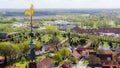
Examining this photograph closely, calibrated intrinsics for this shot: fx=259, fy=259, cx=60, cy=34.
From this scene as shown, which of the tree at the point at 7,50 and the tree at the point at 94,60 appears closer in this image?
the tree at the point at 94,60

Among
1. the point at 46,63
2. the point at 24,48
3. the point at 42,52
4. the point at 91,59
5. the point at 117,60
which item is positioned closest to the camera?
the point at 46,63

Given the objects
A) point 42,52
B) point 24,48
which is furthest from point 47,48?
point 24,48

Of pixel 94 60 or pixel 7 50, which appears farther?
pixel 7 50

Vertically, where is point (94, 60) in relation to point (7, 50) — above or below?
below

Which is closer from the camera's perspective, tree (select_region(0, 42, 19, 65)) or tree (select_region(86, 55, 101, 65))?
tree (select_region(86, 55, 101, 65))

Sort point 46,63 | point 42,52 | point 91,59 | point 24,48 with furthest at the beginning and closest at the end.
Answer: point 42,52 → point 24,48 → point 91,59 → point 46,63

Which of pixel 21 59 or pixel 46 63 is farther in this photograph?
pixel 21 59

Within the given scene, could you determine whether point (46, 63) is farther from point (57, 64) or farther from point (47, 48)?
point (47, 48)

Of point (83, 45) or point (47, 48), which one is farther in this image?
point (83, 45)

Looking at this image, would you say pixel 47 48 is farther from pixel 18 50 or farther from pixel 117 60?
pixel 117 60

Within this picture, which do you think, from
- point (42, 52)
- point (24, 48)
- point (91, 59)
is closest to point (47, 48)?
point (42, 52)
